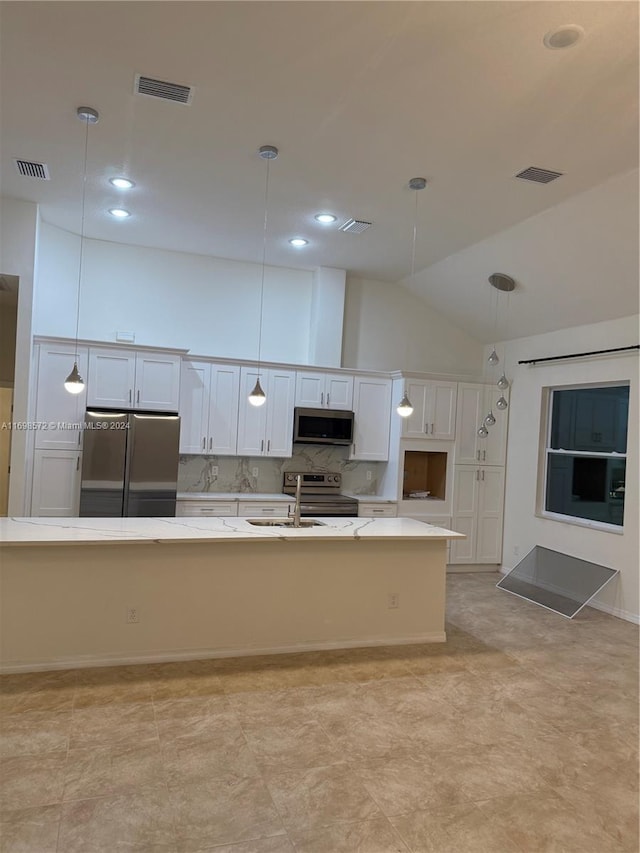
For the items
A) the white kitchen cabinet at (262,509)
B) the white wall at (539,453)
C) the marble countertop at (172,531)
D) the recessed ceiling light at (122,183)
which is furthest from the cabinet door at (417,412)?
the recessed ceiling light at (122,183)

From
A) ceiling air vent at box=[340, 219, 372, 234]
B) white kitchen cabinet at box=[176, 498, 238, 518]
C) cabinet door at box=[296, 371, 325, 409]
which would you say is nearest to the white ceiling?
ceiling air vent at box=[340, 219, 372, 234]

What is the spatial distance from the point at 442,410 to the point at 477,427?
1.72ft

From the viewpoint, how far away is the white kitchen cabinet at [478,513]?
6.93 m

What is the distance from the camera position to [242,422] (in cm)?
626

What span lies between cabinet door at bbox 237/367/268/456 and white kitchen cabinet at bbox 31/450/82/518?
161cm

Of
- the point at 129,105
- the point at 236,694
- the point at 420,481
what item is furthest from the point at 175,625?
the point at 420,481

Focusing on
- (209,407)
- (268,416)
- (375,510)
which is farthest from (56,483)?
(375,510)

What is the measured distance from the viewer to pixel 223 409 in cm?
620

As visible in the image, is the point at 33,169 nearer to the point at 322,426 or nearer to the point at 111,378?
the point at 111,378

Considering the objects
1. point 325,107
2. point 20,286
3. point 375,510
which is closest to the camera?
point 325,107

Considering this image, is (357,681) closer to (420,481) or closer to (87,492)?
(87,492)

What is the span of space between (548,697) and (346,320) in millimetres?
4617

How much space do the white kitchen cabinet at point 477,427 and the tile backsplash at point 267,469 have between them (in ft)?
3.28

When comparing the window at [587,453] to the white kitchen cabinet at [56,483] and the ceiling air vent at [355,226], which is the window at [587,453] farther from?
the white kitchen cabinet at [56,483]
